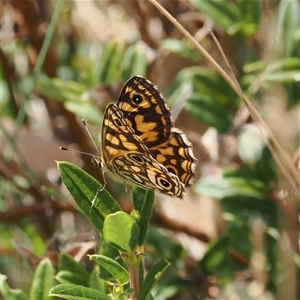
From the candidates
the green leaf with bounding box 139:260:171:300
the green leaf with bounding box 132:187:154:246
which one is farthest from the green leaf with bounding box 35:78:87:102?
the green leaf with bounding box 139:260:171:300

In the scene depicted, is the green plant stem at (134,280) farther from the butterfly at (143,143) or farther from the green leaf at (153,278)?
the butterfly at (143,143)

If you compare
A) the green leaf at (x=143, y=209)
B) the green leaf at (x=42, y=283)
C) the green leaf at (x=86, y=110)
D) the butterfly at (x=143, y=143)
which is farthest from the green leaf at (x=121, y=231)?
the green leaf at (x=86, y=110)

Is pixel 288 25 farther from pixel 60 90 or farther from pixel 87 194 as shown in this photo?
pixel 87 194

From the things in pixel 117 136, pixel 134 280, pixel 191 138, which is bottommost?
pixel 191 138

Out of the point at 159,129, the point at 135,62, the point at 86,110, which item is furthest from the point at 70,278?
the point at 135,62

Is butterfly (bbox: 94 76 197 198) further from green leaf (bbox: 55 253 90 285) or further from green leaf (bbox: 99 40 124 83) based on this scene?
green leaf (bbox: 99 40 124 83)

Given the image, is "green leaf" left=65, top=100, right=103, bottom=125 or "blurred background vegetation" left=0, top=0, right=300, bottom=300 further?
"green leaf" left=65, top=100, right=103, bottom=125
